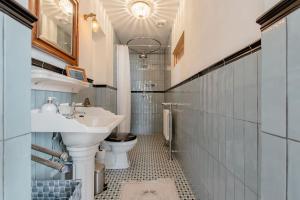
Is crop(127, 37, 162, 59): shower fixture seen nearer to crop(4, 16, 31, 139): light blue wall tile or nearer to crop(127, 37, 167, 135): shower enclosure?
crop(127, 37, 167, 135): shower enclosure

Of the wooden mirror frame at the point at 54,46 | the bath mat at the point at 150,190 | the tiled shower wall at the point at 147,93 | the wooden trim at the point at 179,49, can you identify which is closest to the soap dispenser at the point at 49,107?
the wooden mirror frame at the point at 54,46

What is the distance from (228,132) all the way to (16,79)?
3.34ft

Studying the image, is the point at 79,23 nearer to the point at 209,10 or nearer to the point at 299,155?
the point at 209,10

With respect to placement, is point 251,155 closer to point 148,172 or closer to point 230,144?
point 230,144

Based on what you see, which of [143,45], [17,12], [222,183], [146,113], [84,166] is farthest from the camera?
[146,113]

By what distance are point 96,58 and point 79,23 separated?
111cm

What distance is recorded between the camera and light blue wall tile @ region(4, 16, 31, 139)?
55 centimetres

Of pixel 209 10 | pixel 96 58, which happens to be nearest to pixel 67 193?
pixel 209 10

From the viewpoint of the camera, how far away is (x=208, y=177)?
154 cm

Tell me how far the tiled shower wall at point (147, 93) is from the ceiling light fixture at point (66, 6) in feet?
10.9

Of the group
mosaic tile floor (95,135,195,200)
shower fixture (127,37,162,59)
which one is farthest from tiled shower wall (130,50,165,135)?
mosaic tile floor (95,135,195,200)

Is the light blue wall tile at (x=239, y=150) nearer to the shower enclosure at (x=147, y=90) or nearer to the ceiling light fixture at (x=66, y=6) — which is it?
the ceiling light fixture at (x=66, y=6)

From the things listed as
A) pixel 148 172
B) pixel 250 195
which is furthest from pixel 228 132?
pixel 148 172

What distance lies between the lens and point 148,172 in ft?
8.35
